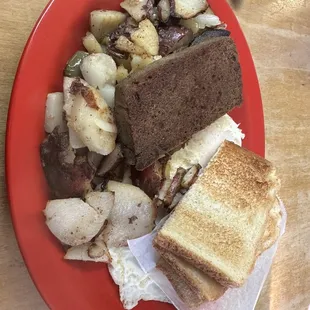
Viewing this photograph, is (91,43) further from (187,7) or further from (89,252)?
(89,252)

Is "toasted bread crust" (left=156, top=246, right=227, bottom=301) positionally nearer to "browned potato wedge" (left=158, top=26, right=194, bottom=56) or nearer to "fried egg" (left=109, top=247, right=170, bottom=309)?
"fried egg" (left=109, top=247, right=170, bottom=309)

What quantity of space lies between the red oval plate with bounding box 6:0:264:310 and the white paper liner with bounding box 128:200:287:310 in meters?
0.13

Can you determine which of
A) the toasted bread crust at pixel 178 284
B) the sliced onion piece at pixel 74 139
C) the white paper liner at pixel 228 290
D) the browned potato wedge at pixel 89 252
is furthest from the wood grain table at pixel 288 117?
the sliced onion piece at pixel 74 139

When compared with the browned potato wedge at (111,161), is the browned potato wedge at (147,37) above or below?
above

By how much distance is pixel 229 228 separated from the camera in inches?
65.9

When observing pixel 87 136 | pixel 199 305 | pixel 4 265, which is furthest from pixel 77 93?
pixel 199 305

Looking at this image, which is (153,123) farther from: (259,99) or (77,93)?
(259,99)

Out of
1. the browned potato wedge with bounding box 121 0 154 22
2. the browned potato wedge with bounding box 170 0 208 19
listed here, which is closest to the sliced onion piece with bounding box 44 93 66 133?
the browned potato wedge with bounding box 121 0 154 22

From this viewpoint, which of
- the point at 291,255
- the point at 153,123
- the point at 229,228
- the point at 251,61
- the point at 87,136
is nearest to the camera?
the point at 87,136

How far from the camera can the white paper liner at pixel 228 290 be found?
1589mm

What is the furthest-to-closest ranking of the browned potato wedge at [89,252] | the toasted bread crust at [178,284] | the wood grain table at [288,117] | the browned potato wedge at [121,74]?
the wood grain table at [288,117] < the toasted bread crust at [178,284] < the browned potato wedge at [121,74] < the browned potato wedge at [89,252]

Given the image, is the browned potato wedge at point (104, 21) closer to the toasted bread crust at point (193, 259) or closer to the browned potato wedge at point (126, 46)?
the browned potato wedge at point (126, 46)

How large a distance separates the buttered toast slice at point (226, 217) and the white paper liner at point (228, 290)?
55 millimetres

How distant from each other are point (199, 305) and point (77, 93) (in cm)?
81
